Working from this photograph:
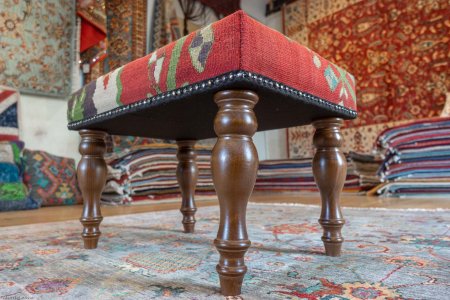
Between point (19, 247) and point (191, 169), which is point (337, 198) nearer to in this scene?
point (191, 169)

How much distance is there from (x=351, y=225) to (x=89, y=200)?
84 centimetres

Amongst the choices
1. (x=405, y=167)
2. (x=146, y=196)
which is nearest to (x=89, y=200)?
(x=146, y=196)

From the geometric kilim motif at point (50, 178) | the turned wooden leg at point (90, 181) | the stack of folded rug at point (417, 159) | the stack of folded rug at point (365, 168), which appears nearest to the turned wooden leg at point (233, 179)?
the turned wooden leg at point (90, 181)

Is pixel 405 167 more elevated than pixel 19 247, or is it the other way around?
pixel 405 167

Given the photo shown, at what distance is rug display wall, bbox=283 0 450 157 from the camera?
9.58 ft

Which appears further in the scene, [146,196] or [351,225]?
[146,196]

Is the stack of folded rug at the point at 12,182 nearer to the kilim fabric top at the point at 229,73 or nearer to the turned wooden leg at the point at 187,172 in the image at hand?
the turned wooden leg at the point at 187,172

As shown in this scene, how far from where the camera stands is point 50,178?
88.0 inches

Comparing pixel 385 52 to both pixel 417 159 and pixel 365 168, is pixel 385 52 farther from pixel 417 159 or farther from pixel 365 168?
pixel 417 159

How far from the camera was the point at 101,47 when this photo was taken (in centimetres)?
242

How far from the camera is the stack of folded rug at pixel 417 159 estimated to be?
217 centimetres

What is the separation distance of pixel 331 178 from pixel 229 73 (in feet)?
1.23

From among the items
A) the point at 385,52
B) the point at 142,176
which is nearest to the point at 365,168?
the point at 385,52

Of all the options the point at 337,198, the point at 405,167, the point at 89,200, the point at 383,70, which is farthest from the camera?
the point at 383,70
